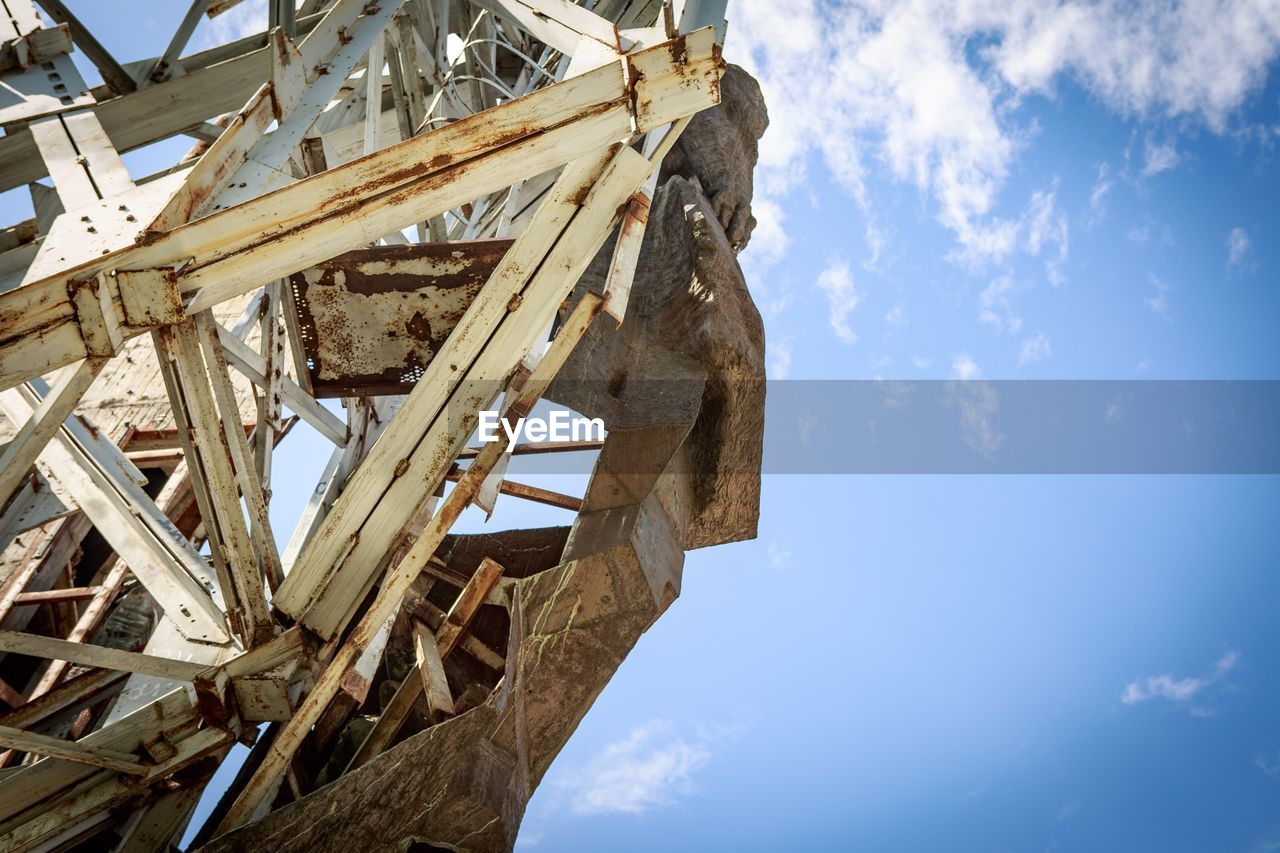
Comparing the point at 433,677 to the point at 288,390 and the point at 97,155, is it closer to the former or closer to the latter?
the point at 288,390

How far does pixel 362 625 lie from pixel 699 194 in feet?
23.8

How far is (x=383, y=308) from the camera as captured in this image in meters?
4.92

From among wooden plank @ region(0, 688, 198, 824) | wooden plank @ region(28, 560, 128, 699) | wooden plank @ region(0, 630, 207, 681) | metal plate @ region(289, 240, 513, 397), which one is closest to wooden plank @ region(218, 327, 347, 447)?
metal plate @ region(289, 240, 513, 397)

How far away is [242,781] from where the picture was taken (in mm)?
4137

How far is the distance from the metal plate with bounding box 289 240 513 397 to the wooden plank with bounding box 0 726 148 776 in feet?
7.73

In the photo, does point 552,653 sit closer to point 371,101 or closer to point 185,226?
point 371,101

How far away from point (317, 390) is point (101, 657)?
2.18 m

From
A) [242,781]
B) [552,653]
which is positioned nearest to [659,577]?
[552,653]

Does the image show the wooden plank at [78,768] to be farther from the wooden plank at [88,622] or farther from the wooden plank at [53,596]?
the wooden plank at [53,596]

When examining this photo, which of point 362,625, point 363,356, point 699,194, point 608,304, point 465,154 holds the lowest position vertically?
point 362,625

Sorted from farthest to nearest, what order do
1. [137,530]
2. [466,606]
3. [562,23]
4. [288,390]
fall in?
[466,606], [288,390], [137,530], [562,23]

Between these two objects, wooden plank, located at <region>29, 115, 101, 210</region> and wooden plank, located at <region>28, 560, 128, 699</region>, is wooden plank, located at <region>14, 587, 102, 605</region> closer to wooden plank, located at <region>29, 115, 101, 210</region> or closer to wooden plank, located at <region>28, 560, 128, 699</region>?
wooden plank, located at <region>28, 560, 128, 699</region>

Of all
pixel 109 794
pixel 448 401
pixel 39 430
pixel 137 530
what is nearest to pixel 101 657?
pixel 109 794

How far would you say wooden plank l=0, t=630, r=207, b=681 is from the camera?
3354 mm
